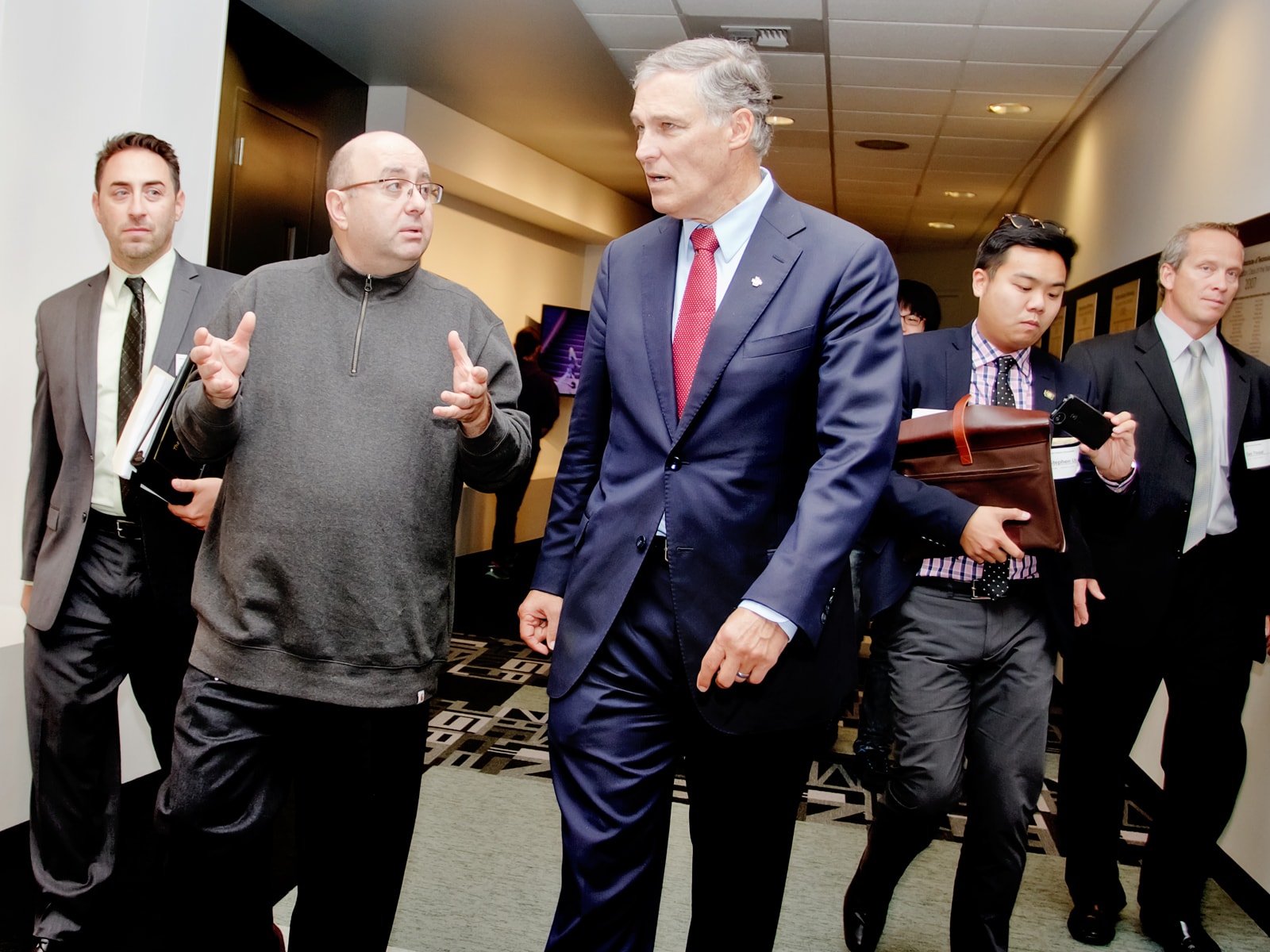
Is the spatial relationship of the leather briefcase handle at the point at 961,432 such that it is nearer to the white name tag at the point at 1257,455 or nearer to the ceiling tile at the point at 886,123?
the white name tag at the point at 1257,455

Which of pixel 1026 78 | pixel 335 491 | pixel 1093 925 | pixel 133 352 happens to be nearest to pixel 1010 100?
pixel 1026 78

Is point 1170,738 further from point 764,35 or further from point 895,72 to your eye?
point 895,72

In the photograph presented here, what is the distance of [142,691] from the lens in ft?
8.71

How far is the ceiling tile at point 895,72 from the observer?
615 cm

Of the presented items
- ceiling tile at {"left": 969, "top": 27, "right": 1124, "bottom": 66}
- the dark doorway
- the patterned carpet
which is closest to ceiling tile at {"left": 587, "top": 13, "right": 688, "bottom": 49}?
ceiling tile at {"left": 969, "top": 27, "right": 1124, "bottom": 66}

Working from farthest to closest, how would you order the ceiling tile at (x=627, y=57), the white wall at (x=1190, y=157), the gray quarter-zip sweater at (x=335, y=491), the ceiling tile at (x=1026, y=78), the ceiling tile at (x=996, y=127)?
the ceiling tile at (x=996, y=127) → the ceiling tile at (x=627, y=57) → the ceiling tile at (x=1026, y=78) → the white wall at (x=1190, y=157) → the gray quarter-zip sweater at (x=335, y=491)

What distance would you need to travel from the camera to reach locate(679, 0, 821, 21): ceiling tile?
17.7 feet

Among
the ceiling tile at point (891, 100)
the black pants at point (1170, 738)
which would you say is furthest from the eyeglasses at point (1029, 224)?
the ceiling tile at point (891, 100)

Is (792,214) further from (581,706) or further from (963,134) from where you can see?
(963,134)

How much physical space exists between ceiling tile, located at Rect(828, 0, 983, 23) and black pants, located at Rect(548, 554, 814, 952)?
171 inches

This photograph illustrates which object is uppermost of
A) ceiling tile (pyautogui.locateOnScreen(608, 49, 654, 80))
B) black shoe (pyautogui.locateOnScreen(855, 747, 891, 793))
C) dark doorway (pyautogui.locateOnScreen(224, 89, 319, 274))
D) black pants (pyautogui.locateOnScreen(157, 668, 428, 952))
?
ceiling tile (pyautogui.locateOnScreen(608, 49, 654, 80))

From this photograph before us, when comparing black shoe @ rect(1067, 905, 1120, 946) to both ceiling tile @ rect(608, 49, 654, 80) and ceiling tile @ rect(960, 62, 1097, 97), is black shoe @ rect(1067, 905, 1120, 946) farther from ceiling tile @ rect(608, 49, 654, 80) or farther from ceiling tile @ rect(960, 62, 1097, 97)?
ceiling tile @ rect(608, 49, 654, 80)

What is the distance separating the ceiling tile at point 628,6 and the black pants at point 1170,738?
12.9 feet

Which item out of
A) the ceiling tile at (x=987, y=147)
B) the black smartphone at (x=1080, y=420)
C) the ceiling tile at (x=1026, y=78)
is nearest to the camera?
the black smartphone at (x=1080, y=420)
